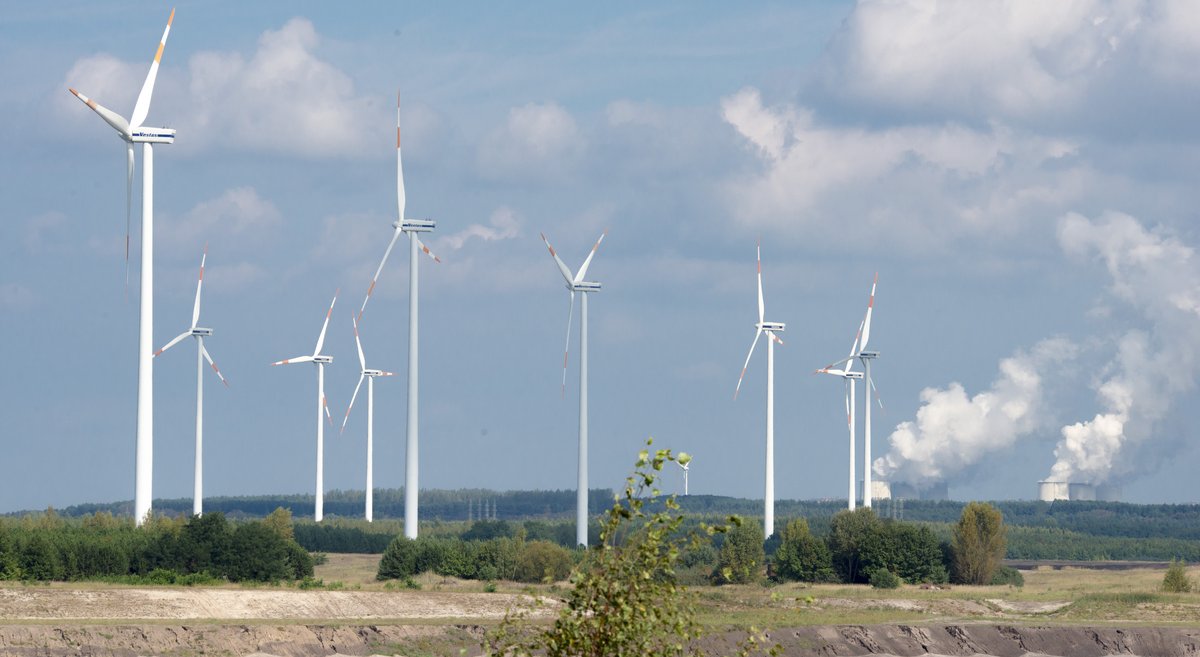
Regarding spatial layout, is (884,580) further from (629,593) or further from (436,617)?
(629,593)

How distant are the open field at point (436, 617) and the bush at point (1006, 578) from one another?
1217 cm

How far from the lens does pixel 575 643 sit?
1855 cm

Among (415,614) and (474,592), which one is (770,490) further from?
(415,614)

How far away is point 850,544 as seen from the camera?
119875 millimetres

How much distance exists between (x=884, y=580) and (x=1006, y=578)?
14.8m

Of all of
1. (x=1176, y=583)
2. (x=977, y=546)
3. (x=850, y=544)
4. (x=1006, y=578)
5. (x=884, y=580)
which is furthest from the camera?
(x=1006, y=578)

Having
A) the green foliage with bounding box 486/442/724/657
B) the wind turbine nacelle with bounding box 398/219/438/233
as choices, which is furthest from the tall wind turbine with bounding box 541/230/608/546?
the green foliage with bounding box 486/442/724/657

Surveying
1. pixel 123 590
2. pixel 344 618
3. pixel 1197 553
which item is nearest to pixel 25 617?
pixel 123 590

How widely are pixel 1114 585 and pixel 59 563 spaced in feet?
225

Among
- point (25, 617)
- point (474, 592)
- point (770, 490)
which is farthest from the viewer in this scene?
point (770, 490)

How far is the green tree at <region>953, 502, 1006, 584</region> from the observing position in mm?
122062

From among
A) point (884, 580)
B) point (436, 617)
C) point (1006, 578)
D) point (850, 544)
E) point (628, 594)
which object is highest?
point (628, 594)

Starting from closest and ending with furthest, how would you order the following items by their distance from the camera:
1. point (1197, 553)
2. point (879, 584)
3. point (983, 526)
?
point (879, 584)
point (983, 526)
point (1197, 553)

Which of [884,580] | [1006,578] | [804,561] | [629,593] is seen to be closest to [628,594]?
[629,593]
